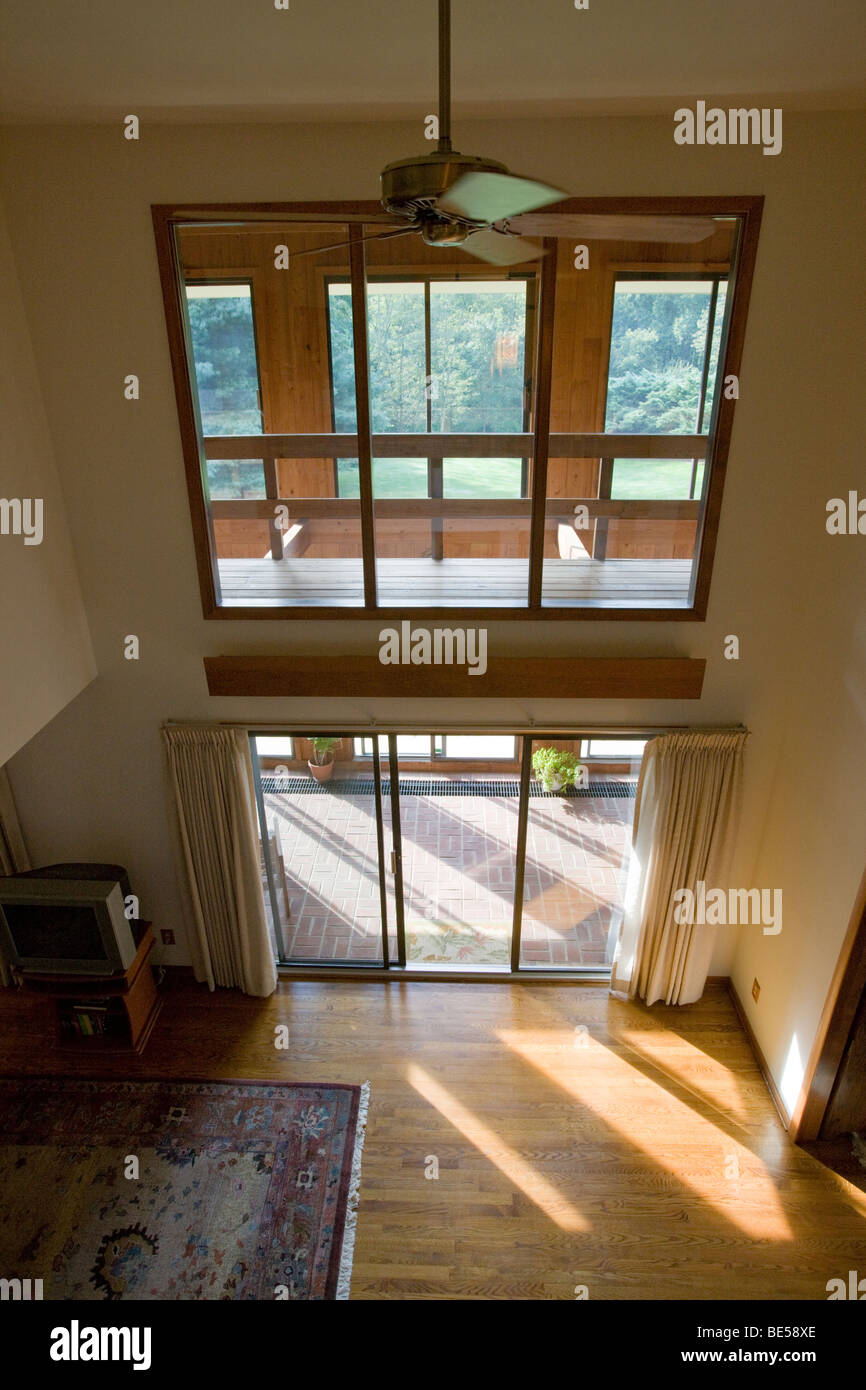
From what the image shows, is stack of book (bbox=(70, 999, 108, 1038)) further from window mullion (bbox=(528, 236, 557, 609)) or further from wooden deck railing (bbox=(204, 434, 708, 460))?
window mullion (bbox=(528, 236, 557, 609))

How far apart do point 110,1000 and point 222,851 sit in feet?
3.60

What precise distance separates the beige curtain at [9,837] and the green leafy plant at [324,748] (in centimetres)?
193

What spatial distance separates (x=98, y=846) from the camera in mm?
5184

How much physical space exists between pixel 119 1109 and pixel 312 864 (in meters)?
2.13

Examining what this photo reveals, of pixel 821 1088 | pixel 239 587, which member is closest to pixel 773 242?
pixel 239 587

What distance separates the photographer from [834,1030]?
393cm

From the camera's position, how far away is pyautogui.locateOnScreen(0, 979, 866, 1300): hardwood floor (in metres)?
3.67

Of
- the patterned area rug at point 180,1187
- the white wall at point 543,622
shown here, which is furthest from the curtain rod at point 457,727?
the patterned area rug at point 180,1187

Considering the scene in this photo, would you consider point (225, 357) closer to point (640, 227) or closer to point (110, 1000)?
point (640, 227)

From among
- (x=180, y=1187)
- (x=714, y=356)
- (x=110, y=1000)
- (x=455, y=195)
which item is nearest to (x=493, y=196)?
(x=455, y=195)

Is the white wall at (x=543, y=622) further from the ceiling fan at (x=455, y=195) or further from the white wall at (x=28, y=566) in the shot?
the ceiling fan at (x=455, y=195)

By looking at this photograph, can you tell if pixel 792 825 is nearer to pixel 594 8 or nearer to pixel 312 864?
pixel 312 864

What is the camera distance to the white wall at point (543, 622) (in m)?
3.57

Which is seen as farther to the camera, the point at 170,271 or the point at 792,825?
the point at 792,825
